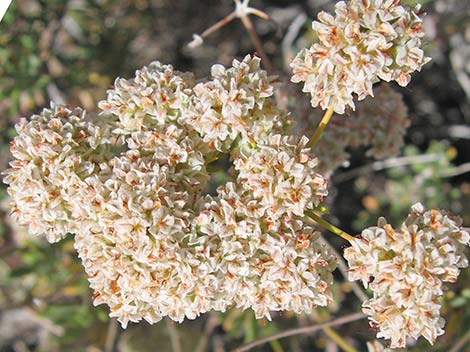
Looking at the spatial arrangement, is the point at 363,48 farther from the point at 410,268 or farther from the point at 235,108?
the point at 410,268

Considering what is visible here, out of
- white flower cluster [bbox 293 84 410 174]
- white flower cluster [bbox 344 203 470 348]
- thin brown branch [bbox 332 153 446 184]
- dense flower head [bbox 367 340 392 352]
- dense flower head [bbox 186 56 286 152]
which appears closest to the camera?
white flower cluster [bbox 344 203 470 348]

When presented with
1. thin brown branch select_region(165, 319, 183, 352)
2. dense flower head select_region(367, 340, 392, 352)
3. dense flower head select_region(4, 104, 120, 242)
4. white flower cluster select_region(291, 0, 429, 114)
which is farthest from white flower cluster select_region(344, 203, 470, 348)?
thin brown branch select_region(165, 319, 183, 352)

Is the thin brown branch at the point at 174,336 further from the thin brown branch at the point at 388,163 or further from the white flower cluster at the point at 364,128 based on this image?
the white flower cluster at the point at 364,128

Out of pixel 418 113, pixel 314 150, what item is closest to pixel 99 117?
pixel 314 150

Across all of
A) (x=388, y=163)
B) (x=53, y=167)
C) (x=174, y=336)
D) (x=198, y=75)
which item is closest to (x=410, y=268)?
(x=53, y=167)

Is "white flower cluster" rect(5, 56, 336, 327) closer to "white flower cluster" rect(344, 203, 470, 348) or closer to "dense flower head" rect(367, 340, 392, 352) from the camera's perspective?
"white flower cluster" rect(344, 203, 470, 348)

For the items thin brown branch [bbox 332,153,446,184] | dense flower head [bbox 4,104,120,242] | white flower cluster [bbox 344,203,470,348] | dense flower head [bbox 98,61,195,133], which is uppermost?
thin brown branch [bbox 332,153,446,184]
